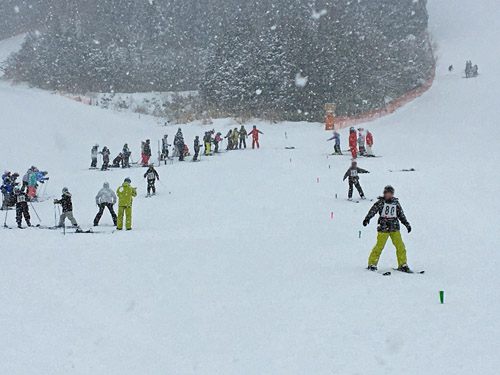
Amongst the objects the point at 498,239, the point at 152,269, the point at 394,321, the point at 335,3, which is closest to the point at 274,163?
the point at 498,239

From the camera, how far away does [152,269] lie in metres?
8.65

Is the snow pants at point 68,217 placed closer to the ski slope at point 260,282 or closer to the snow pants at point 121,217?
the ski slope at point 260,282

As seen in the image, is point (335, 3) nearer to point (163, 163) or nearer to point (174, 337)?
point (163, 163)

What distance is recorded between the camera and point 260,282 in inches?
309

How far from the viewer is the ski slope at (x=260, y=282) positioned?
530 cm

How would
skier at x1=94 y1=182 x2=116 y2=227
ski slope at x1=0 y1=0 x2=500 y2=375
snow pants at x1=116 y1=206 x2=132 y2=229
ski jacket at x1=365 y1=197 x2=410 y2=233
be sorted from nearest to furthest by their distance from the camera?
1. ski slope at x1=0 y1=0 x2=500 y2=375
2. ski jacket at x1=365 y1=197 x2=410 y2=233
3. snow pants at x1=116 y1=206 x2=132 y2=229
4. skier at x1=94 y1=182 x2=116 y2=227

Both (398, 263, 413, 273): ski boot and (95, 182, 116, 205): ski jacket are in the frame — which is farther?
(95, 182, 116, 205): ski jacket

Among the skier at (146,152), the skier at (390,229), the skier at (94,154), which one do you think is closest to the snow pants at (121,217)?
the skier at (390,229)

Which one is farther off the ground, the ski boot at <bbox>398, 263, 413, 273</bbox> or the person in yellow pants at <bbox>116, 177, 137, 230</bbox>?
the person in yellow pants at <bbox>116, 177, 137, 230</bbox>

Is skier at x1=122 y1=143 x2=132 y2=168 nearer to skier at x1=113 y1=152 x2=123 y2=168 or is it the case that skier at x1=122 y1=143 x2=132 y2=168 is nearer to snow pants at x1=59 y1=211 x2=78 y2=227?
skier at x1=113 y1=152 x2=123 y2=168

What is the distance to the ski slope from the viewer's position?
5.30 meters

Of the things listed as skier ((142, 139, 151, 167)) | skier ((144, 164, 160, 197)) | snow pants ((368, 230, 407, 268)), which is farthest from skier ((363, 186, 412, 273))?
skier ((142, 139, 151, 167))

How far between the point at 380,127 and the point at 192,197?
70.6 ft

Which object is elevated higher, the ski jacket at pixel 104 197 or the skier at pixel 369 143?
the skier at pixel 369 143
